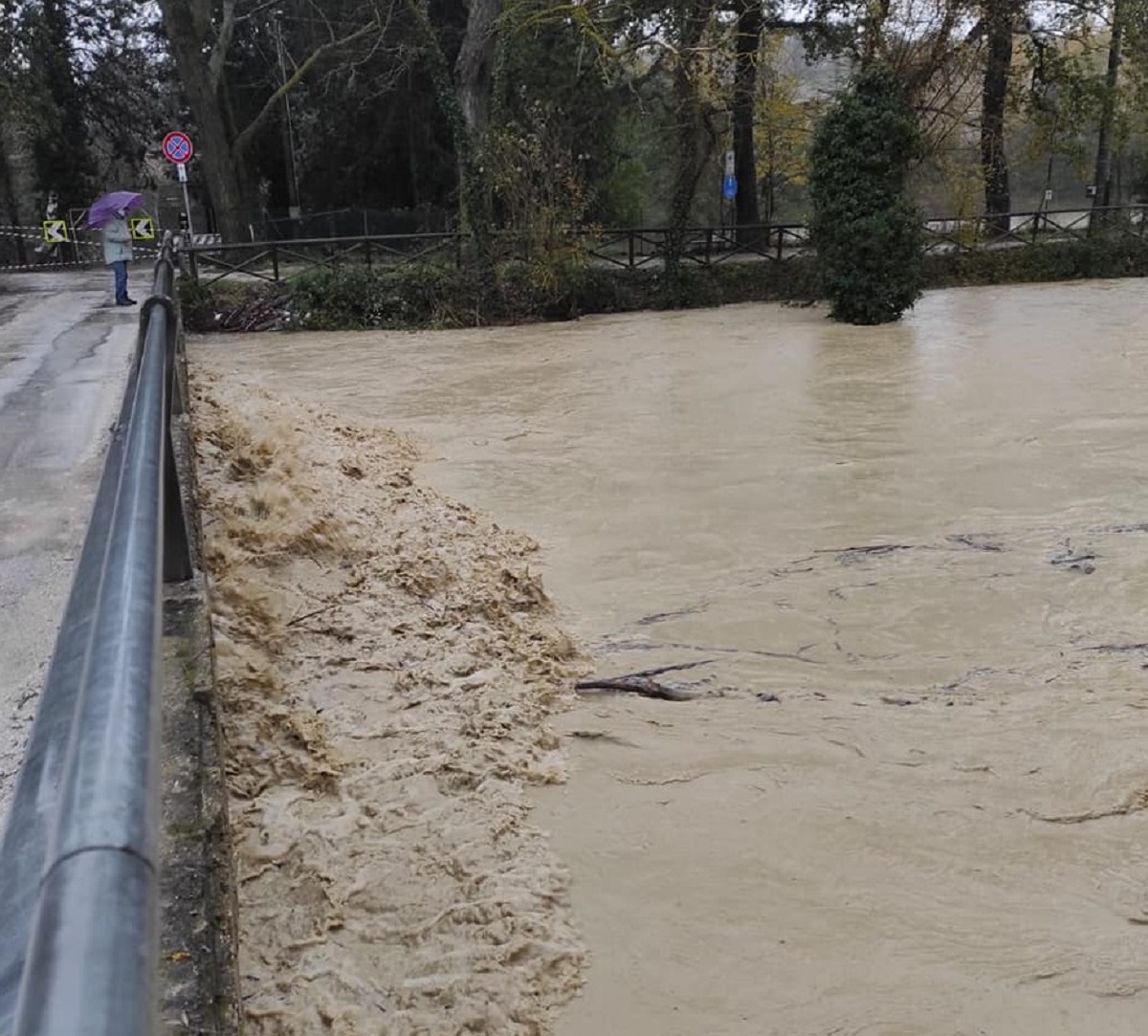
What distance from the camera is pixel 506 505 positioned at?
8711 mm

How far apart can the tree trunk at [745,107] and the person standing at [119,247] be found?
454 inches

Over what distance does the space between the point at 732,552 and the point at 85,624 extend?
19.6 feet

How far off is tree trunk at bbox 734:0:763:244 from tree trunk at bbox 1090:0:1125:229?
8178 millimetres

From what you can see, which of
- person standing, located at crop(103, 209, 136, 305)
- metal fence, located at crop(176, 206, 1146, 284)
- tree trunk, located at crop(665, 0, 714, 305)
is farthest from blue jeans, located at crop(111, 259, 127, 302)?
tree trunk, located at crop(665, 0, 714, 305)

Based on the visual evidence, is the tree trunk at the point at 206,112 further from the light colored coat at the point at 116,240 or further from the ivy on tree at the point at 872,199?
the ivy on tree at the point at 872,199

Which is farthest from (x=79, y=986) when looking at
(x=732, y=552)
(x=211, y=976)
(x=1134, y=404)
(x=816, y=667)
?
(x=1134, y=404)

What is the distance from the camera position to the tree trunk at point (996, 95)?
2175cm

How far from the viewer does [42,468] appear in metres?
5.87

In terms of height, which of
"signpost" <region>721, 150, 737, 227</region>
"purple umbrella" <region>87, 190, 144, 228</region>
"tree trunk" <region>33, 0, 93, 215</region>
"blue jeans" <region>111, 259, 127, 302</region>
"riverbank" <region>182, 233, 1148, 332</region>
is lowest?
"riverbank" <region>182, 233, 1148, 332</region>

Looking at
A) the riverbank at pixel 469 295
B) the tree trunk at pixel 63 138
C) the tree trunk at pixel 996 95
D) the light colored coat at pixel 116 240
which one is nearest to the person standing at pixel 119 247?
the light colored coat at pixel 116 240

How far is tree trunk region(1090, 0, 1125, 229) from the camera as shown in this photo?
26016 millimetres

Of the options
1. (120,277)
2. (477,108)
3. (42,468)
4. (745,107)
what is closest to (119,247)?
(120,277)

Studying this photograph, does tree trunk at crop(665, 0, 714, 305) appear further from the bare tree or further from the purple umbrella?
the purple umbrella

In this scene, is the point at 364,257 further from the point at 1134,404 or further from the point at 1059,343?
the point at 1134,404
